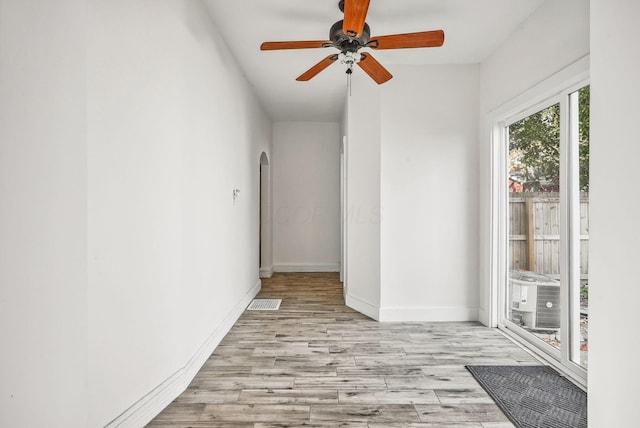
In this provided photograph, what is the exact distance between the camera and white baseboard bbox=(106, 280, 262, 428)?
5.84 ft

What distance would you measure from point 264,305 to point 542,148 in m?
3.16

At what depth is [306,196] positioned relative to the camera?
646 centimetres

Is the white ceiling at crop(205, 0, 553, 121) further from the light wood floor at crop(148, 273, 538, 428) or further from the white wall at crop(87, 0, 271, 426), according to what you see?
the light wood floor at crop(148, 273, 538, 428)

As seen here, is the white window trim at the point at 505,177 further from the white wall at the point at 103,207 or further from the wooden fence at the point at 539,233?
the white wall at the point at 103,207

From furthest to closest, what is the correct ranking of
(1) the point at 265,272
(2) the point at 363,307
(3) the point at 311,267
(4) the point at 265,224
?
(3) the point at 311,267 < (4) the point at 265,224 < (1) the point at 265,272 < (2) the point at 363,307

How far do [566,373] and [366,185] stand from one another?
231 cm

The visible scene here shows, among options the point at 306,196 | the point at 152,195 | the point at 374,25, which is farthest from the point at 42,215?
the point at 306,196

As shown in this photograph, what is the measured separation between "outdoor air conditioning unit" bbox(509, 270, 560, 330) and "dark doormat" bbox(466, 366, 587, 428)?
39 cm

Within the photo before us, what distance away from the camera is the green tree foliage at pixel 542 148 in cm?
241

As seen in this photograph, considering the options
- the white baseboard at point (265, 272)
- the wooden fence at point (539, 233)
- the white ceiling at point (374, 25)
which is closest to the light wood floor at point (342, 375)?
the wooden fence at point (539, 233)

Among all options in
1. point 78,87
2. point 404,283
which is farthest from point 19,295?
point 404,283

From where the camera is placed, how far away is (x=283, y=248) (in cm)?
647

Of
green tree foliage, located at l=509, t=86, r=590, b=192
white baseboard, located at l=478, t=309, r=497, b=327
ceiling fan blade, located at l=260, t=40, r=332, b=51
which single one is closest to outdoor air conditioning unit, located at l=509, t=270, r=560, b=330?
white baseboard, located at l=478, t=309, r=497, b=327

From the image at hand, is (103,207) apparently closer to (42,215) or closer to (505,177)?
(42,215)
